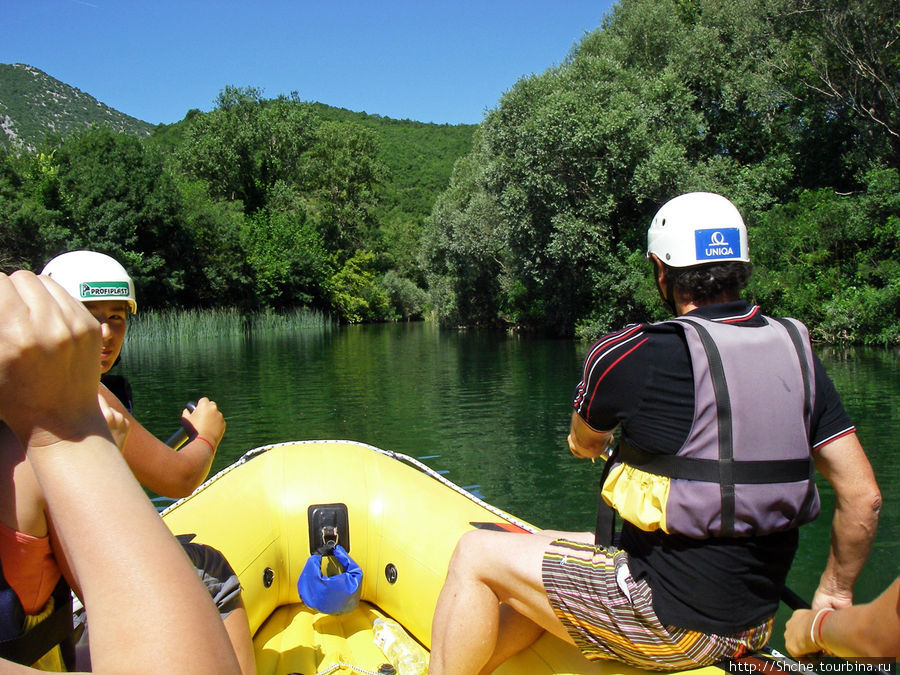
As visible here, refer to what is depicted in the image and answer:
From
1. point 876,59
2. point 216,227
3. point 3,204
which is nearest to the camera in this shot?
point 876,59

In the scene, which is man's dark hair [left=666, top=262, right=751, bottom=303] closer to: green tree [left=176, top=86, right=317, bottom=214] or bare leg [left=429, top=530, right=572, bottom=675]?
bare leg [left=429, top=530, right=572, bottom=675]

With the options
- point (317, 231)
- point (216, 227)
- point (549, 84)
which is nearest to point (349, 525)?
point (549, 84)

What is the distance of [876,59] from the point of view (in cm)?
1585

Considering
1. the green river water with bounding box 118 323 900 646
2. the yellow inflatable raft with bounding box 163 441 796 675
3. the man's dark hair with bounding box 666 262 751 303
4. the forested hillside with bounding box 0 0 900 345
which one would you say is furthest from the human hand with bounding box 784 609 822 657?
the forested hillside with bounding box 0 0 900 345

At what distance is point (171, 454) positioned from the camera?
1.90 m

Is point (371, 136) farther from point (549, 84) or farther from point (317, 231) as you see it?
point (549, 84)

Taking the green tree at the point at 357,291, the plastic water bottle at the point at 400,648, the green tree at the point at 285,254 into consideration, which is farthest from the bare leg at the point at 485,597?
the green tree at the point at 357,291

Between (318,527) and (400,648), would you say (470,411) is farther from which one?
(400,648)

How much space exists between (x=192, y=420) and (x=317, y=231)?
140 feet

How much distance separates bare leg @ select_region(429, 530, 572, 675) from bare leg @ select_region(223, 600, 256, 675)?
1.89 ft

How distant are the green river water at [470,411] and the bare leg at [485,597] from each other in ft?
7.47

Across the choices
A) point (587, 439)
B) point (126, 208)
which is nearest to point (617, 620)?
point (587, 439)

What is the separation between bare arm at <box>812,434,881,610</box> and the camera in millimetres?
1744

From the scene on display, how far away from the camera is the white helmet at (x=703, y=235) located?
69.4 inches
